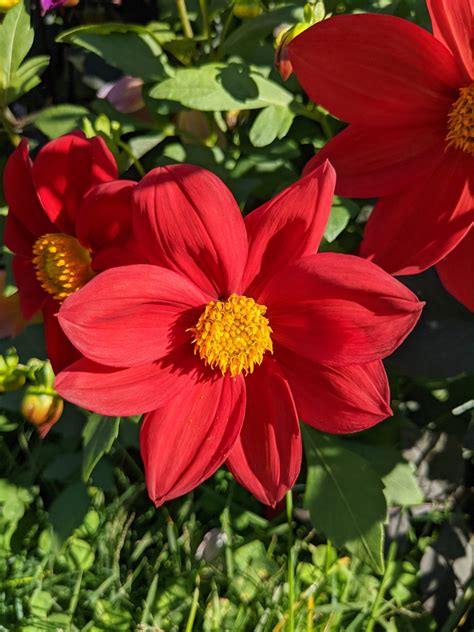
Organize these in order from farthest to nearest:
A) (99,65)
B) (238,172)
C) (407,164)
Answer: (99,65)
(238,172)
(407,164)

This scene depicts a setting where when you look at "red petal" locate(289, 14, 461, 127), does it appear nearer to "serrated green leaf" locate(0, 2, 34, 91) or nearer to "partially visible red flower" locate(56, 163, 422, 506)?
"partially visible red flower" locate(56, 163, 422, 506)

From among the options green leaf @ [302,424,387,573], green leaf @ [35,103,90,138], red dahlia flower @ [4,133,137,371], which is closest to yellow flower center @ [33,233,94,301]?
red dahlia flower @ [4,133,137,371]

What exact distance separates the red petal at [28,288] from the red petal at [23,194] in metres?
0.04

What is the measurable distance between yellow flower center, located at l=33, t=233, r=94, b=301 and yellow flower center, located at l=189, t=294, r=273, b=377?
0.14 m

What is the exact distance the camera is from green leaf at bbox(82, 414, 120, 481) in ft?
2.79

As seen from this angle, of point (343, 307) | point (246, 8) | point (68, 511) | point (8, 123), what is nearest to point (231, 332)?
point (343, 307)

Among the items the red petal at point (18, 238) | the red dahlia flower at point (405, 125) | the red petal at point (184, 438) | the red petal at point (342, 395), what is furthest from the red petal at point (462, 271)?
the red petal at point (18, 238)

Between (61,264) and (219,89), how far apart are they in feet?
0.88

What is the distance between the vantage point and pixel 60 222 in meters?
0.81

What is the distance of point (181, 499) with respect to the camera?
1477mm

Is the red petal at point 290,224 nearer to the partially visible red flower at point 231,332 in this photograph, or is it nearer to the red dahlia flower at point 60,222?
the partially visible red flower at point 231,332

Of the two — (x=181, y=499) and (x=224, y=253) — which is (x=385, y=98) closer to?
(x=224, y=253)

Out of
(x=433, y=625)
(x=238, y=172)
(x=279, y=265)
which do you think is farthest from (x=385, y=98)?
(x=433, y=625)

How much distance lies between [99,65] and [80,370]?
686 millimetres
